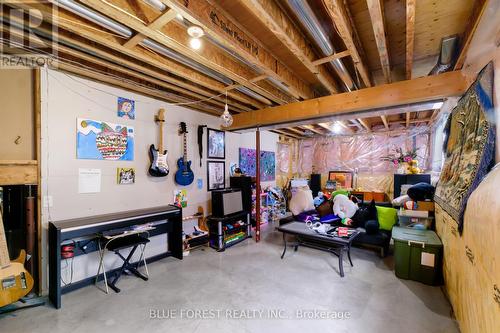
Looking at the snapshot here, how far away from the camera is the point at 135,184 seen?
3143 mm

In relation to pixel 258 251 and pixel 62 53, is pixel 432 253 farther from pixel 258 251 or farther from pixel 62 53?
pixel 62 53

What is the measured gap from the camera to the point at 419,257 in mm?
2594

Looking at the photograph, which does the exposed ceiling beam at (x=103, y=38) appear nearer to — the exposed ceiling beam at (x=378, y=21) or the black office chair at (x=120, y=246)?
the exposed ceiling beam at (x=378, y=21)

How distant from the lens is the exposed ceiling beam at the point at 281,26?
152cm

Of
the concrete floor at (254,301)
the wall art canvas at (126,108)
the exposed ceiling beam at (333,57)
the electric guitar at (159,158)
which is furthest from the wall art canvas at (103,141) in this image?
the exposed ceiling beam at (333,57)

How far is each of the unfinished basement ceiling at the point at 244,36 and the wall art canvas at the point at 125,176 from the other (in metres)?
1.17

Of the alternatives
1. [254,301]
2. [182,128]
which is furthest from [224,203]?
[254,301]

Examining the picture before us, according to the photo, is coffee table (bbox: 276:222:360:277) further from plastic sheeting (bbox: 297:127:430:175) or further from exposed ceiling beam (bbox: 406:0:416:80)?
plastic sheeting (bbox: 297:127:430:175)

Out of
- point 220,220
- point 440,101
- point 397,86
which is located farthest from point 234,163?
point 440,101

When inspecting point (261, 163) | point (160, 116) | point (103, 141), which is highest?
point (160, 116)

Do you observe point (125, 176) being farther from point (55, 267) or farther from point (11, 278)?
point (11, 278)

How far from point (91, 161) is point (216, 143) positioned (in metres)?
2.19

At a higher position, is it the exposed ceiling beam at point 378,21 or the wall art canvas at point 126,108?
the exposed ceiling beam at point 378,21

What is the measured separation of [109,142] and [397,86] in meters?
3.82
